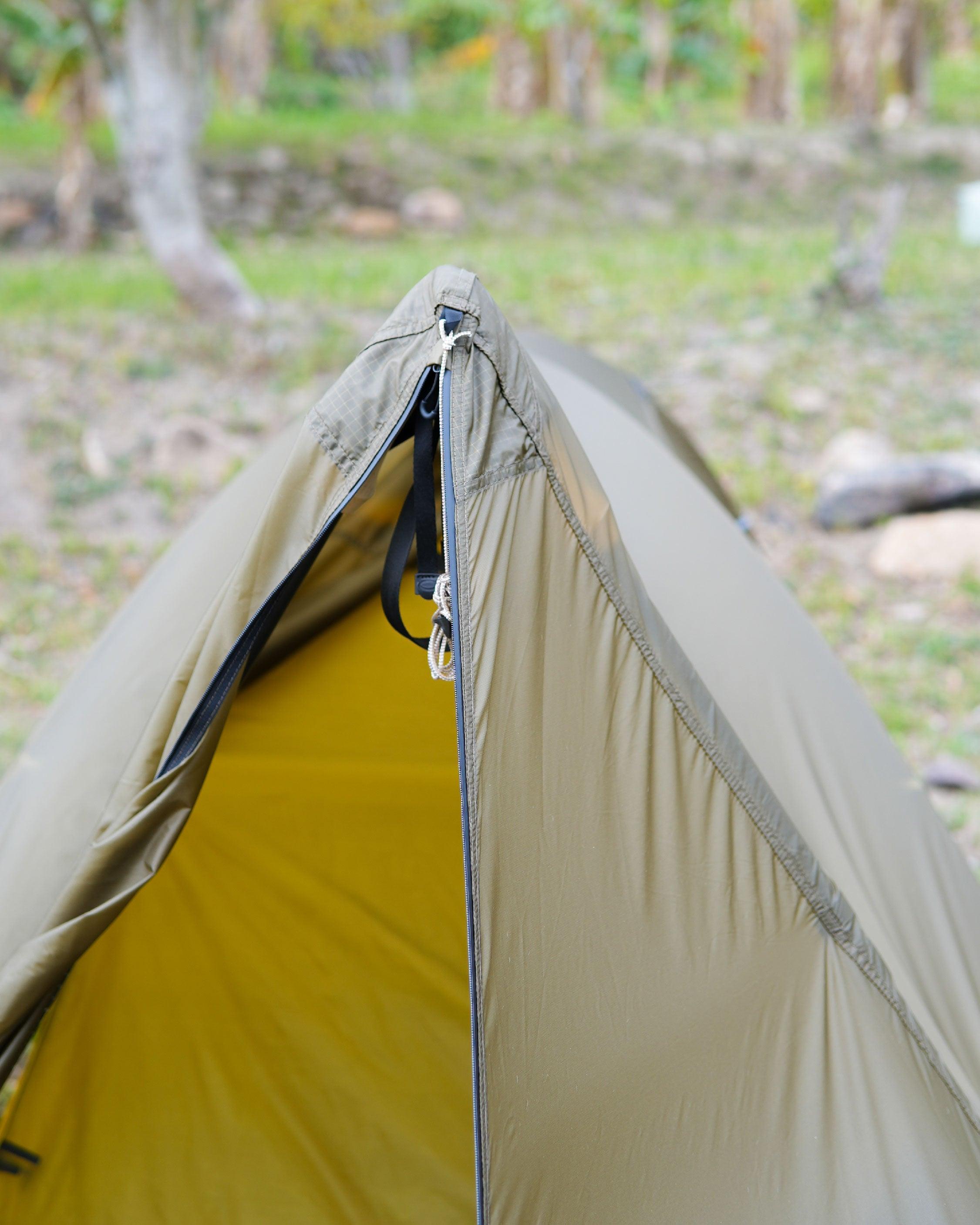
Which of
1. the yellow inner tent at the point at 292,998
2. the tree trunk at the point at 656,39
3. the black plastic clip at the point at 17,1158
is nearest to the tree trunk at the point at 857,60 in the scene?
the tree trunk at the point at 656,39

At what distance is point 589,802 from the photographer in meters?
1.60

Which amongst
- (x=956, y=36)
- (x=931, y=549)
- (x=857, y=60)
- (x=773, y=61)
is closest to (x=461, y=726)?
(x=931, y=549)

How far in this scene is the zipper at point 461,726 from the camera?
4.80 ft

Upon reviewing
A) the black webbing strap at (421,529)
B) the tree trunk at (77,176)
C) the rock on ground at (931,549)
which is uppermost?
the tree trunk at (77,176)

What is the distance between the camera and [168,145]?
6680mm

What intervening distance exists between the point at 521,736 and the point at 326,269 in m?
7.32

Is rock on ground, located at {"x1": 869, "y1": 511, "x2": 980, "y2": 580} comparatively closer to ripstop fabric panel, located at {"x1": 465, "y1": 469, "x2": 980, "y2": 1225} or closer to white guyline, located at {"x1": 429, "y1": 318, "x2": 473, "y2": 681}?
ripstop fabric panel, located at {"x1": 465, "y1": 469, "x2": 980, "y2": 1225}

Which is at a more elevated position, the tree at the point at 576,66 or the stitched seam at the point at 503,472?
the tree at the point at 576,66

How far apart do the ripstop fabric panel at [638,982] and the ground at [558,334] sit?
178 centimetres

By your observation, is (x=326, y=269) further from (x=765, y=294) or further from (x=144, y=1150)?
(x=144, y=1150)

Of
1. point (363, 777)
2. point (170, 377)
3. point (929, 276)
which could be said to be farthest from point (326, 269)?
point (363, 777)

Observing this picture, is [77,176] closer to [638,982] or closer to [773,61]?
[638,982]

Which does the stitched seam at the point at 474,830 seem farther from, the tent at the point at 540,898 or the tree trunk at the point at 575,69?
the tree trunk at the point at 575,69

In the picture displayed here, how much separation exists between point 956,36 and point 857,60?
8540 millimetres
